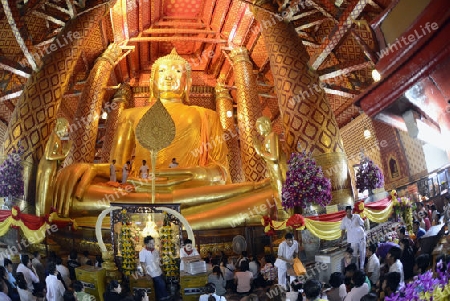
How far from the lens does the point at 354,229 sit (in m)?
4.97

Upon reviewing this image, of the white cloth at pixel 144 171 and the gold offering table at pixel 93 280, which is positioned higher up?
the white cloth at pixel 144 171

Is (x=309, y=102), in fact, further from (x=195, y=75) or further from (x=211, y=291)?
(x=195, y=75)

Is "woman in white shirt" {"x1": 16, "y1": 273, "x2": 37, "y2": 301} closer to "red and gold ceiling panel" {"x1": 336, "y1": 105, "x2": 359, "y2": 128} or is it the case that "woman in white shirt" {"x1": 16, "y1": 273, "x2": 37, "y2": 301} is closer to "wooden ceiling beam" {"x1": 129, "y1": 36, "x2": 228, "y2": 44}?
"wooden ceiling beam" {"x1": 129, "y1": 36, "x2": 228, "y2": 44}

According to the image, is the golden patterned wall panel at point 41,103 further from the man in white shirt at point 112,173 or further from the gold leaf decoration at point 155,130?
the gold leaf decoration at point 155,130

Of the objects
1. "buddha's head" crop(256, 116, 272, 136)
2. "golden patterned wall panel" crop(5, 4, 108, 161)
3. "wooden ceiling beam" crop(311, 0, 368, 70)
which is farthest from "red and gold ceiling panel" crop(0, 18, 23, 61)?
"wooden ceiling beam" crop(311, 0, 368, 70)

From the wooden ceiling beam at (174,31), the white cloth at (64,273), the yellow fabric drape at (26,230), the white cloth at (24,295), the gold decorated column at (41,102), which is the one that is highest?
the wooden ceiling beam at (174,31)

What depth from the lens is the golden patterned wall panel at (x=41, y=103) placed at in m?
6.82

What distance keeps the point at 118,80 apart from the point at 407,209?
10.3 meters

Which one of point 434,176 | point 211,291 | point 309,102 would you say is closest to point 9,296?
point 211,291

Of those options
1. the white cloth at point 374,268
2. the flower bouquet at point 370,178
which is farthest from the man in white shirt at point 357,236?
the flower bouquet at point 370,178

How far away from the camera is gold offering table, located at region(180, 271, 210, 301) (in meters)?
4.22

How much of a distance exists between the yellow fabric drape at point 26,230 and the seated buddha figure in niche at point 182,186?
29.0 inches

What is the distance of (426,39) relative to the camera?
901 millimetres

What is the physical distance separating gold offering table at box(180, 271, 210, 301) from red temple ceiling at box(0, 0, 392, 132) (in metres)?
5.35
